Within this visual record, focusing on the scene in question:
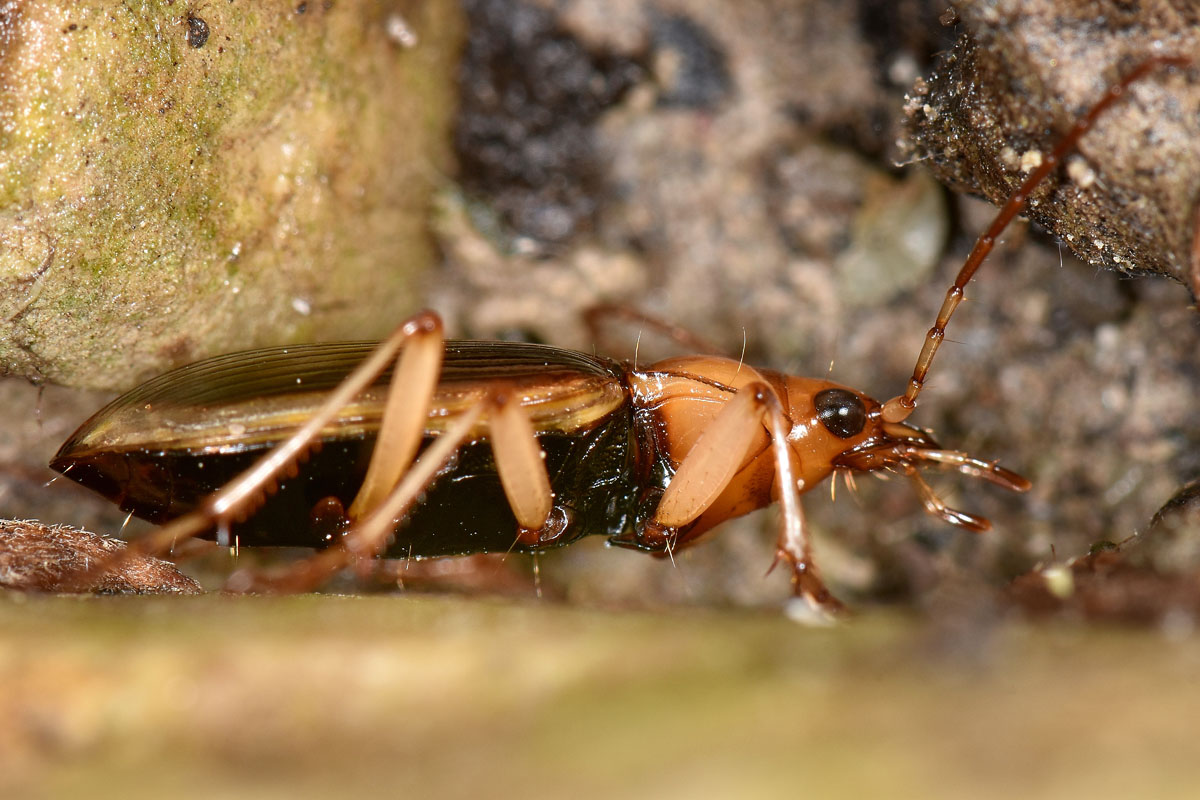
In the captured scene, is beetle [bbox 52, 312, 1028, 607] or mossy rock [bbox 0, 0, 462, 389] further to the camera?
beetle [bbox 52, 312, 1028, 607]

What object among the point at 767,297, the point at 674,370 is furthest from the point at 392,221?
the point at 767,297

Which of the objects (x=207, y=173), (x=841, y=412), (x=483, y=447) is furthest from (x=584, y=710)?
(x=207, y=173)

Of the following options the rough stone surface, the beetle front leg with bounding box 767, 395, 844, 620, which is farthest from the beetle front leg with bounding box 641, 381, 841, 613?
the rough stone surface

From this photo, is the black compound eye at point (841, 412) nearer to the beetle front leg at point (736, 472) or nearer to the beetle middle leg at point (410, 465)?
the beetle front leg at point (736, 472)

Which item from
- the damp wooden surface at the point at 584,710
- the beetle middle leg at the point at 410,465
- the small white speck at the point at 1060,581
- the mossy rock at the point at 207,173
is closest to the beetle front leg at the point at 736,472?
the beetle middle leg at the point at 410,465

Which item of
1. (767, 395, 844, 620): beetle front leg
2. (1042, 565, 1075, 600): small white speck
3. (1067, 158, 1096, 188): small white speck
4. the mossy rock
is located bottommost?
(767, 395, 844, 620): beetle front leg

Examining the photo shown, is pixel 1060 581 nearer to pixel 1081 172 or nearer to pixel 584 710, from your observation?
pixel 1081 172

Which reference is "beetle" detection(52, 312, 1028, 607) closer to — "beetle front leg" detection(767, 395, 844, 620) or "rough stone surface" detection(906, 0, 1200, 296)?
"beetle front leg" detection(767, 395, 844, 620)
